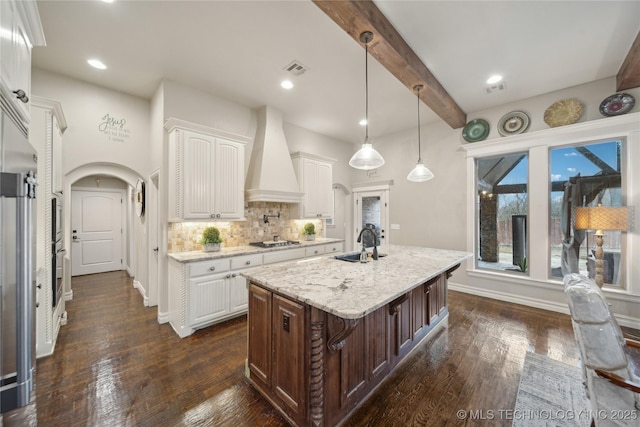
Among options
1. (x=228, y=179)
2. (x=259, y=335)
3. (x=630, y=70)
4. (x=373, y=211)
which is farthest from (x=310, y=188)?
(x=630, y=70)

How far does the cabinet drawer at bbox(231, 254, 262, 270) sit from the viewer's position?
128 inches

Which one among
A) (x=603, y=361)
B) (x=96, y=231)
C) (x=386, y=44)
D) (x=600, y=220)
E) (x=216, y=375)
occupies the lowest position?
(x=216, y=375)

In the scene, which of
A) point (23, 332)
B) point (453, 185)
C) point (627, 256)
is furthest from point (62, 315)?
point (627, 256)

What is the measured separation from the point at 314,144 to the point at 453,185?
2862 mm

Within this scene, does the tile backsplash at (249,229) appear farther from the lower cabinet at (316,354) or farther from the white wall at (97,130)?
the lower cabinet at (316,354)

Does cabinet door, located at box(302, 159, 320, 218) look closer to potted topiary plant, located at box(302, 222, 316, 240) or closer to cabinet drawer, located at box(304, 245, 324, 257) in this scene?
potted topiary plant, located at box(302, 222, 316, 240)

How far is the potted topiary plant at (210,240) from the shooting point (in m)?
3.30

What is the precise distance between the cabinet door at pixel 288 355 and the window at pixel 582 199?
4124mm

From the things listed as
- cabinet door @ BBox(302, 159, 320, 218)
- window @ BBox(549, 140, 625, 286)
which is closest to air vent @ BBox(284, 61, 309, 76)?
cabinet door @ BBox(302, 159, 320, 218)

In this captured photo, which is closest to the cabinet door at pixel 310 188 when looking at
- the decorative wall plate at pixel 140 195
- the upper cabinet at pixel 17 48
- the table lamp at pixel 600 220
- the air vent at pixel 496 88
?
the decorative wall plate at pixel 140 195

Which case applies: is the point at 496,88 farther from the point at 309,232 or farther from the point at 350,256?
the point at 309,232

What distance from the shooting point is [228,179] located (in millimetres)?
3508

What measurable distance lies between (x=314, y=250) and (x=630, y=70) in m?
4.50

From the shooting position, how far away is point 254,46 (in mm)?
2607
